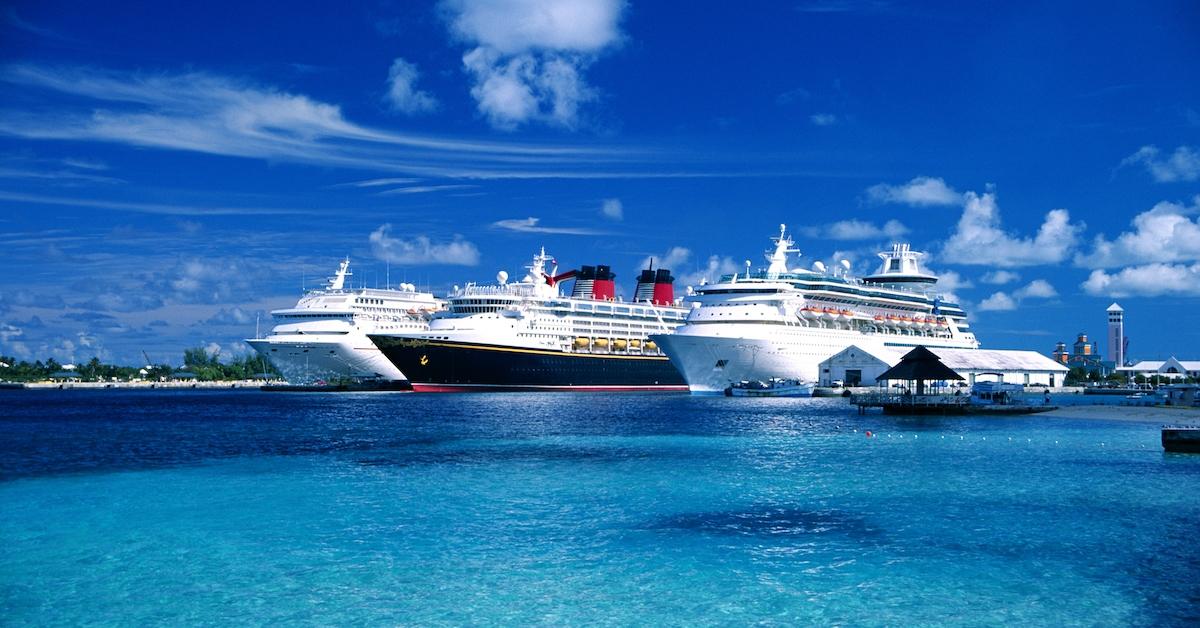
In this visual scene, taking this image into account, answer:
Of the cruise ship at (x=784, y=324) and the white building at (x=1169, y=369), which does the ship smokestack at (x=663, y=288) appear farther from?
the white building at (x=1169, y=369)

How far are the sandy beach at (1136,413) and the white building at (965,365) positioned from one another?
14.8 meters

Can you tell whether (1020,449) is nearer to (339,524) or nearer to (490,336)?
(339,524)

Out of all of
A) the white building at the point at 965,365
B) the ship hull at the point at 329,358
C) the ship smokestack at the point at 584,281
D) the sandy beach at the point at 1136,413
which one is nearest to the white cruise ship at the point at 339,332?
the ship hull at the point at 329,358

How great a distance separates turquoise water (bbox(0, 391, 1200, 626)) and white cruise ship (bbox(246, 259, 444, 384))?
53.3 m

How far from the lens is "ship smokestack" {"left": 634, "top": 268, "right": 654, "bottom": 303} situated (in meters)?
116

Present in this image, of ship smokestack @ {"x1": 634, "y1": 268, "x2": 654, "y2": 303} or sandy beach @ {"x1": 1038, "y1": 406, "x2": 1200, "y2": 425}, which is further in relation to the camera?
ship smokestack @ {"x1": 634, "y1": 268, "x2": 654, "y2": 303}

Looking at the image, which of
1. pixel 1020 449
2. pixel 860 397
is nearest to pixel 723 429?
pixel 1020 449

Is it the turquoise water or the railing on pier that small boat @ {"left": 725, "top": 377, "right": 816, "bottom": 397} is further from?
the turquoise water

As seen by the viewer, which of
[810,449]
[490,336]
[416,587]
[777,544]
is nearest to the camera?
[416,587]

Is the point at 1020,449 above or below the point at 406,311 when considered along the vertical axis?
below

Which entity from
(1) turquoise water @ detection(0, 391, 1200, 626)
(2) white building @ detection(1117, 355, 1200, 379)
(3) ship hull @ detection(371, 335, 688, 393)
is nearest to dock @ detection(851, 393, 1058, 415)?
(1) turquoise water @ detection(0, 391, 1200, 626)

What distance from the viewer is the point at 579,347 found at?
99.1 meters

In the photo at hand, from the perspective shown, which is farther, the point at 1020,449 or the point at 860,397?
the point at 860,397

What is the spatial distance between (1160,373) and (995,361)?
75839mm
